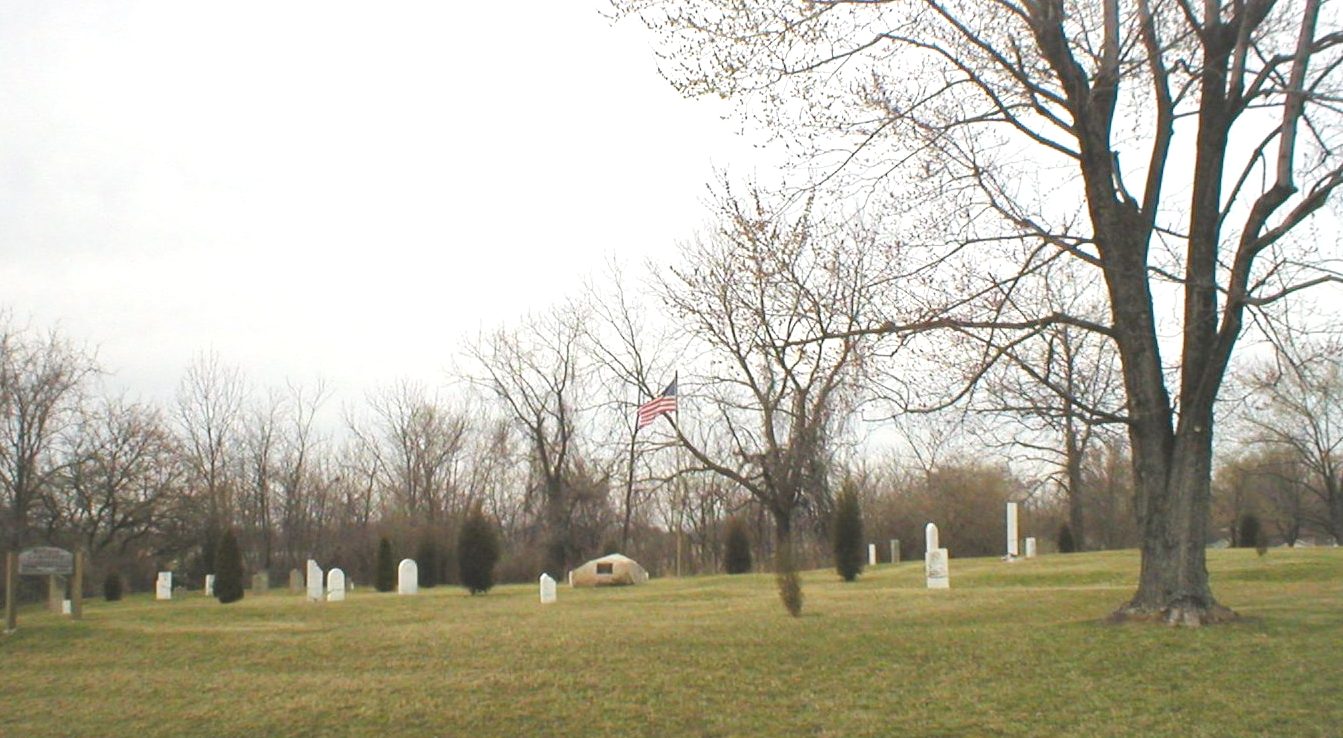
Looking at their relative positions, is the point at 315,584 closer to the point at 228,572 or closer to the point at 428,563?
the point at 228,572

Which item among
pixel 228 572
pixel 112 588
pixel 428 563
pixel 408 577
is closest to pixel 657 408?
pixel 408 577

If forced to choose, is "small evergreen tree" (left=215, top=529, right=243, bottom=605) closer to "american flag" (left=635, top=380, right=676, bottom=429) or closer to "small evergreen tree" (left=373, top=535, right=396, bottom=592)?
"small evergreen tree" (left=373, top=535, right=396, bottom=592)

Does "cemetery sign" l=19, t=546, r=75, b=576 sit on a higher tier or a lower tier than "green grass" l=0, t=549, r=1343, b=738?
higher

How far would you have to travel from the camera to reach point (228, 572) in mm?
26453

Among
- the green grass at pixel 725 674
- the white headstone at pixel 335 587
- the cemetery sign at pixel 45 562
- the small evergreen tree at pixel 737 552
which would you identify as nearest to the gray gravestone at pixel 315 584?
the white headstone at pixel 335 587

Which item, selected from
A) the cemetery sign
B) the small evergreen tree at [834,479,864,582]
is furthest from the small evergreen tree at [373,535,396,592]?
the small evergreen tree at [834,479,864,582]

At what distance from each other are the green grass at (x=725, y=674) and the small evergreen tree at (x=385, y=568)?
13.0m

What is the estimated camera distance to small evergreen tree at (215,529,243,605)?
1038 inches

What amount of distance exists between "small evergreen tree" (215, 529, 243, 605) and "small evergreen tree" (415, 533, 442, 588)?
11.6 m

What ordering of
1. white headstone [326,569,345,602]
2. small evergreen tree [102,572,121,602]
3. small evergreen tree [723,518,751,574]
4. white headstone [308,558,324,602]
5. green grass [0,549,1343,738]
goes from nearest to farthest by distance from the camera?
1. green grass [0,549,1343,738]
2. white headstone [326,569,345,602]
3. white headstone [308,558,324,602]
4. small evergreen tree [723,518,751,574]
5. small evergreen tree [102,572,121,602]

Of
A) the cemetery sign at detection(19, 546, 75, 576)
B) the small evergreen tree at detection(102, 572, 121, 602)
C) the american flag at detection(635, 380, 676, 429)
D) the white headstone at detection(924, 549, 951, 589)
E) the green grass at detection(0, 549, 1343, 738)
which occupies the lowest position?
the small evergreen tree at detection(102, 572, 121, 602)

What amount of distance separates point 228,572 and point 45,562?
257 inches

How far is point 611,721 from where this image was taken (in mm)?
9711

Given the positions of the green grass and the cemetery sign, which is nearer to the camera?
the green grass
